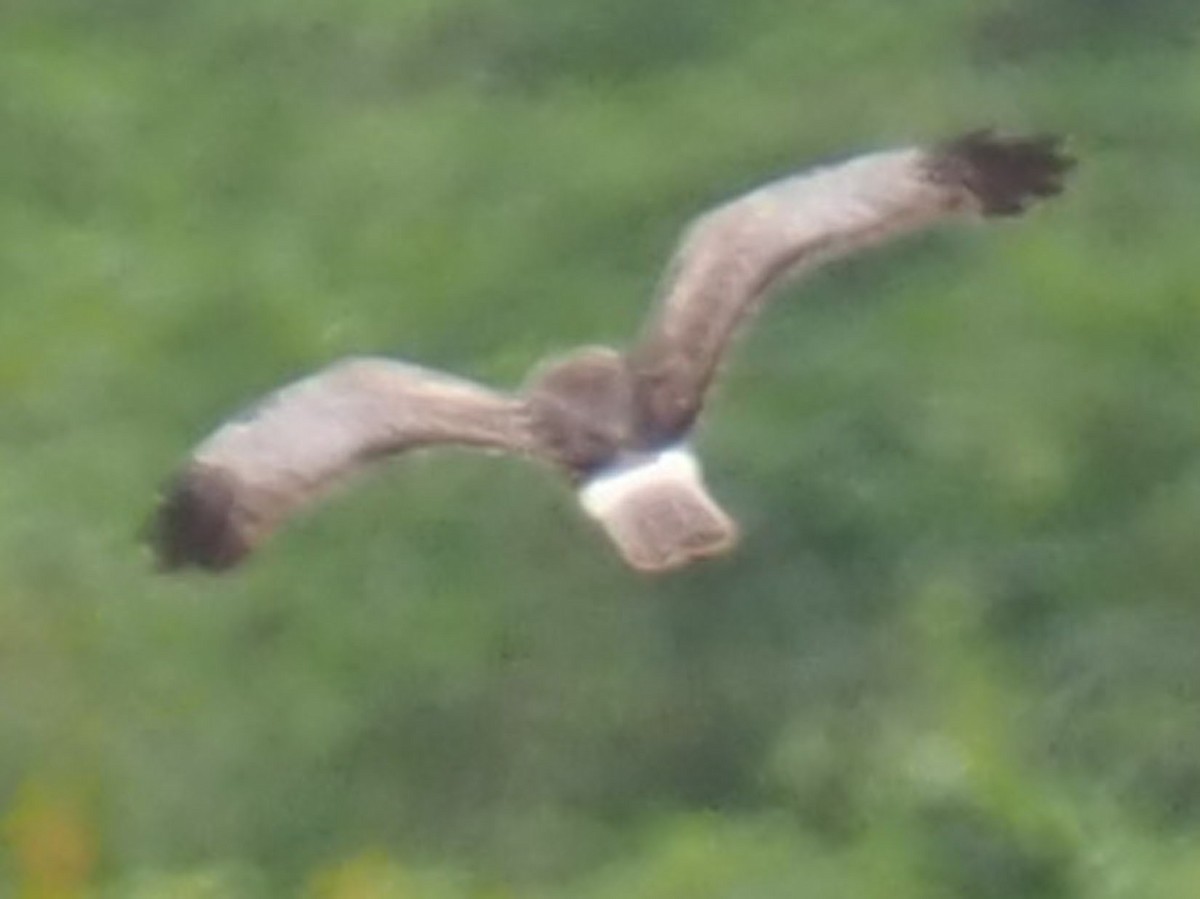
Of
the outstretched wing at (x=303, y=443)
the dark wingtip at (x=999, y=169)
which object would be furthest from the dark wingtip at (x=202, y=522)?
the dark wingtip at (x=999, y=169)

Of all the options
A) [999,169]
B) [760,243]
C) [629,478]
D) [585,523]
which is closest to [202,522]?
[629,478]

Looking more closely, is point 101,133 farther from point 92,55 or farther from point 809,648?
point 809,648

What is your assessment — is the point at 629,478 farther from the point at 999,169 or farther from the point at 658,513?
the point at 999,169

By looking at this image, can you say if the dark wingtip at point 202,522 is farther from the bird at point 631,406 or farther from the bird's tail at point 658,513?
the bird's tail at point 658,513

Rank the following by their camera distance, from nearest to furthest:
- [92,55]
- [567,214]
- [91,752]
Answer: [91,752]
[567,214]
[92,55]

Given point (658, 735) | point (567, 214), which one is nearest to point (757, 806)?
point (658, 735)

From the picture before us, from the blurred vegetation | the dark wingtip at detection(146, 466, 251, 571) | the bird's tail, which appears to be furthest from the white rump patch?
the blurred vegetation

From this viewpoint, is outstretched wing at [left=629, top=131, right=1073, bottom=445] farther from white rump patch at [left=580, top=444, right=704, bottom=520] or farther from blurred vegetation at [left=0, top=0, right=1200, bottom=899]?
blurred vegetation at [left=0, top=0, right=1200, bottom=899]

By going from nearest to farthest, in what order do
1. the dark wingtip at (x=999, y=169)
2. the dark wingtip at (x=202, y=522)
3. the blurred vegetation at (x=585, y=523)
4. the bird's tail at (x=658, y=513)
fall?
the dark wingtip at (x=202, y=522) < the bird's tail at (x=658, y=513) < the dark wingtip at (x=999, y=169) < the blurred vegetation at (x=585, y=523)
